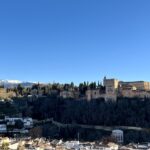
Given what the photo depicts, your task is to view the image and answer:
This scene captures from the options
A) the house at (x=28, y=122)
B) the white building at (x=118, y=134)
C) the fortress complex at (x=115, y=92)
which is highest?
the fortress complex at (x=115, y=92)

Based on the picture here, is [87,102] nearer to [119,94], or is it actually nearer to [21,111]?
[119,94]

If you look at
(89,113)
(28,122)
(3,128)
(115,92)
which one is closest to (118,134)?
(89,113)

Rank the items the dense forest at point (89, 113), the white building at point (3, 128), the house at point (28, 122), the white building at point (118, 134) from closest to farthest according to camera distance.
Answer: the white building at point (118, 134) → the dense forest at point (89, 113) → the white building at point (3, 128) → the house at point (28, 122)

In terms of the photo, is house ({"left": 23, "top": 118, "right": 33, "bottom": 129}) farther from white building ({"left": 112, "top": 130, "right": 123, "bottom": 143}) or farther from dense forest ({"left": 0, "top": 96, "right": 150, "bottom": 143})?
white building ({"left": 112, "top": 130, "right": 123, "bottom": 143})

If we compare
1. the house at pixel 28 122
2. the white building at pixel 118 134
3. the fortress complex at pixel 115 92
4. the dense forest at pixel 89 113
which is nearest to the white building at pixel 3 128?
the house at pixel 28 122

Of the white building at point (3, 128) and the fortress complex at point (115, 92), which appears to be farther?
the fortress complex at point (115, 92)

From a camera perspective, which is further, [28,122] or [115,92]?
[115,92]

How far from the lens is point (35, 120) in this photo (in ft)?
168

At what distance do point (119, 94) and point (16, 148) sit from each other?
2475cm

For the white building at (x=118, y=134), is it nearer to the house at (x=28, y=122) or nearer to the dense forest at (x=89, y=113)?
the dense forest at (x=89, y=113)

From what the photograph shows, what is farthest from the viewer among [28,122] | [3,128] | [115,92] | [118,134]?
[115,92]

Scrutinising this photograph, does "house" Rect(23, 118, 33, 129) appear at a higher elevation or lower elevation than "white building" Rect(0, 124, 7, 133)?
higher

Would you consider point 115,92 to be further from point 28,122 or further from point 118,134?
point 118,134

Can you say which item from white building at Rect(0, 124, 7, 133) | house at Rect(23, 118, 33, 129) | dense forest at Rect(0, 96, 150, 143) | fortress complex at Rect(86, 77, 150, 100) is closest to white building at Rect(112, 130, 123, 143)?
dense forest at Rect(0, 96, 150, 143)
